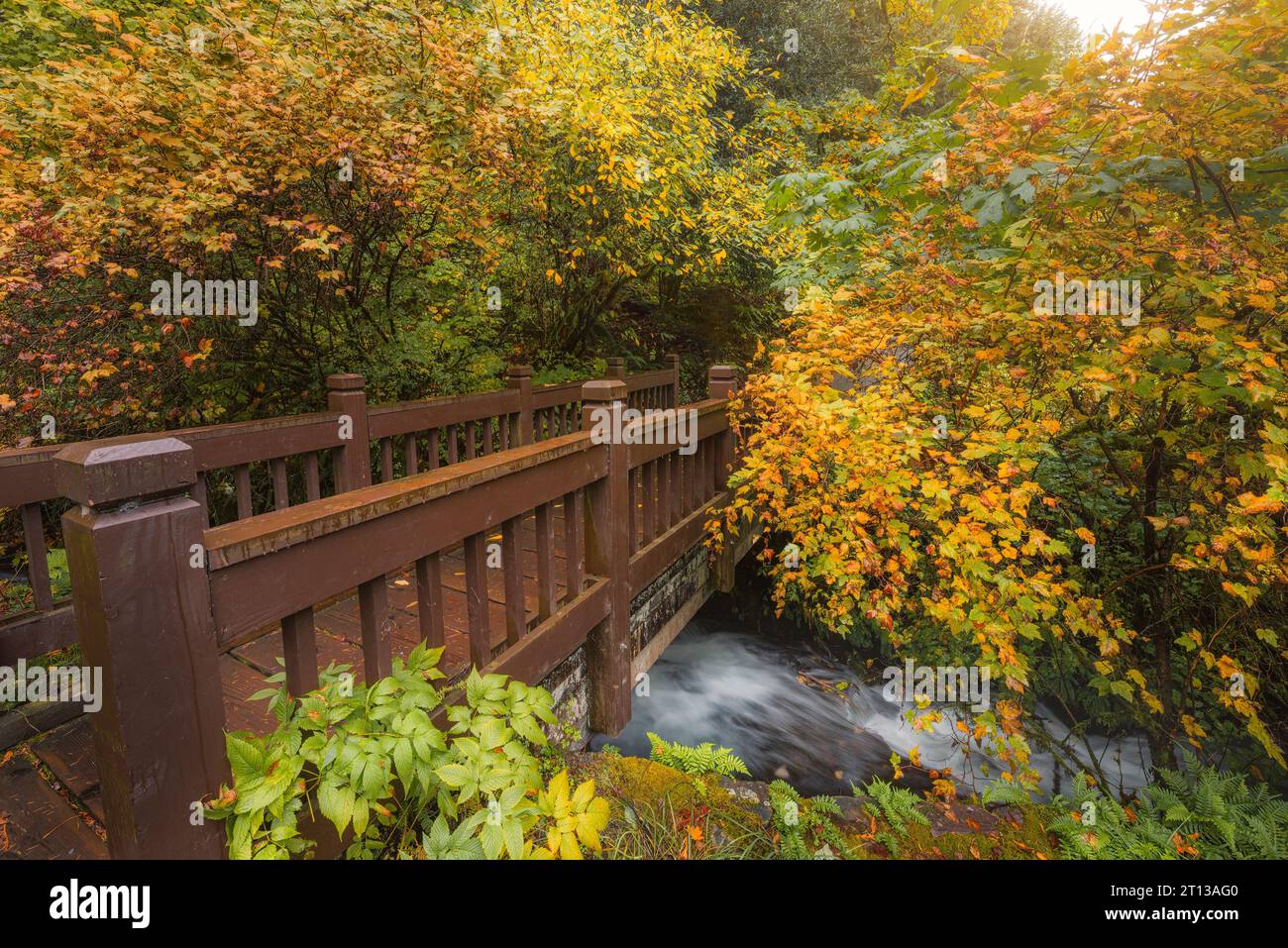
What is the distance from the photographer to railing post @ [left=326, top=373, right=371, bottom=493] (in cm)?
423

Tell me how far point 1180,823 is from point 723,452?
176 inches

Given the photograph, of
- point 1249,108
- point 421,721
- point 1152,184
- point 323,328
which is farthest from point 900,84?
point 421,721

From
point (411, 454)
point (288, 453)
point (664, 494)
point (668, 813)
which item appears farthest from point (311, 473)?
point (668, 813)

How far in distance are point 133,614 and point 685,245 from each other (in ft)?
25.9

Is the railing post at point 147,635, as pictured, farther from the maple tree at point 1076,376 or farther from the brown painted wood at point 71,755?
the maple tree at point 1076,376

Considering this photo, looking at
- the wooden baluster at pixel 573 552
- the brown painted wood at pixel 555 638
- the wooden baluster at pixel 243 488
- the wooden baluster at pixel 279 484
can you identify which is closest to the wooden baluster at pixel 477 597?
the brown painted wood at pixel 555 638

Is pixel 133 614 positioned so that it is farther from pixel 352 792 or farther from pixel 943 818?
pixel 943 818

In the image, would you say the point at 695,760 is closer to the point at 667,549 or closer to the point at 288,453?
the point at 667,549

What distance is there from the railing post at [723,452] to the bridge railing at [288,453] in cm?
177

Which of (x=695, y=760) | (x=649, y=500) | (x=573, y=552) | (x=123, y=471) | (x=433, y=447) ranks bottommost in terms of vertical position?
(x=695, y=760)

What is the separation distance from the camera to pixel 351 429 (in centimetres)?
427

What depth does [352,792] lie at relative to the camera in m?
1.68

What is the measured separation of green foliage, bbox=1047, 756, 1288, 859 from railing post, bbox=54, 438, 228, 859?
4243 mm

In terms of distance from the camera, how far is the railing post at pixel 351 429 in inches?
167
